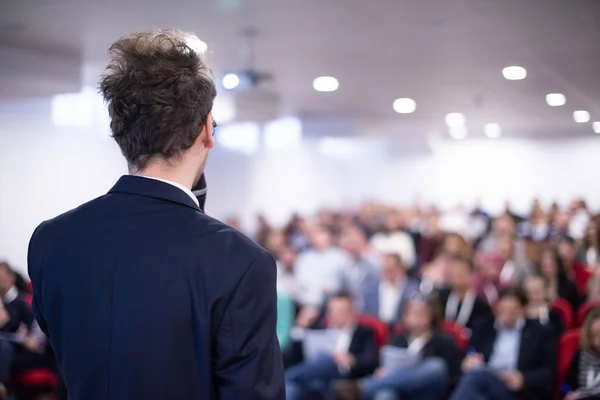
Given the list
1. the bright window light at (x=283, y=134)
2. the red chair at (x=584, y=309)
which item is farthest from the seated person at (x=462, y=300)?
the bright window light at (x=283, y=134)

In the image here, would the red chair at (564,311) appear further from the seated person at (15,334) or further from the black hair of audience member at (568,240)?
the seated person at (15,334)

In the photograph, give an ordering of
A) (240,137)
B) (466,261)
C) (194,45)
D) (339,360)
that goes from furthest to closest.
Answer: (240,137), (466,261), (339,360), (194,45)

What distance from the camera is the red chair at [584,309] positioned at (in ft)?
12.0

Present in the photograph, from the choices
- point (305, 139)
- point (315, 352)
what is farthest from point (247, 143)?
point (315, 352)

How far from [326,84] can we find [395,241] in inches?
64.7

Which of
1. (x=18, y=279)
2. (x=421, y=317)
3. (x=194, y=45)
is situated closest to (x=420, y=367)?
(x=421, y=317)

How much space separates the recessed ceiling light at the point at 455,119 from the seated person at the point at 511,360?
1.57 meters

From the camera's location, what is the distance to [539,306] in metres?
3.99

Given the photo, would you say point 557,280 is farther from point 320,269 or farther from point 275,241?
point 275,241

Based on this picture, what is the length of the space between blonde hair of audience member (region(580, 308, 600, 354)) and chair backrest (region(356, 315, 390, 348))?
1230 millimetres

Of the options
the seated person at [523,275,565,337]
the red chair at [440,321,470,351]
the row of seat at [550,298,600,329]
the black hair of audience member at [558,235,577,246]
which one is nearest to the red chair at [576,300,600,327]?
the row of seat at [550,298,600,329]

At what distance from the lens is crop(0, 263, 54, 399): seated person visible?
3.33 metres

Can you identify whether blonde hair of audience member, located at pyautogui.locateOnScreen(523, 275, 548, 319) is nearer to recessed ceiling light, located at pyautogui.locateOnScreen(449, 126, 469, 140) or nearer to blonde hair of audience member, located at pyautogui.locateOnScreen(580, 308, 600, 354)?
blonde hair of audience member, located at pyautogui.locateOnScreen(580, 308, 600, 354)

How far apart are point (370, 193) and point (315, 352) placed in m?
2.32
